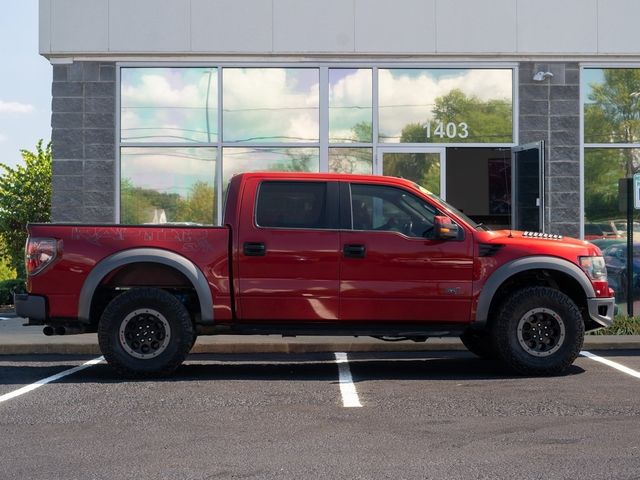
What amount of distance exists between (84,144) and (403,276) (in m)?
8.02

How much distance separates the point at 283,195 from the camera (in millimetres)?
9148

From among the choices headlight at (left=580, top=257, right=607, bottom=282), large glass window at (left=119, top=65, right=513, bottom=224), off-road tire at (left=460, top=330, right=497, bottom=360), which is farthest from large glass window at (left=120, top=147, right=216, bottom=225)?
headlight at (left=580, top=257, right=607, bottom=282)

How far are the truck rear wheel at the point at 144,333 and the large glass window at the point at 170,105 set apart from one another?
268 inches

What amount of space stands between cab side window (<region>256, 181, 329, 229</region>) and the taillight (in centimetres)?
194

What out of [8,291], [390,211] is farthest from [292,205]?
[8,291]

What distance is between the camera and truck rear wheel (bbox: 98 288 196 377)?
8.79 m

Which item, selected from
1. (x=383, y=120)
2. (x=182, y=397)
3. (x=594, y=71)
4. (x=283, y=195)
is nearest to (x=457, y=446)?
(x=182, y=397)

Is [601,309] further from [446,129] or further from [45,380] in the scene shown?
[446,129]

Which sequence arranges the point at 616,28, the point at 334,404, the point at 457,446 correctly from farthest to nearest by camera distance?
the point at 616,28 < the point at 334,404 < the point at 457,446

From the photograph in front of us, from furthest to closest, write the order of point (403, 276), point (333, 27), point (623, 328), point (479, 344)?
point (333, 27)
point (623, 328)
point (479, 344)
point (403, 276)

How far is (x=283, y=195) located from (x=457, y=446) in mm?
3858

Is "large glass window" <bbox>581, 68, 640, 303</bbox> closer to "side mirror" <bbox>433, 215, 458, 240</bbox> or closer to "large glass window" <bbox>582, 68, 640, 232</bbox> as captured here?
"large glass window" <bbox>582, 68, 640, 232</bbox>

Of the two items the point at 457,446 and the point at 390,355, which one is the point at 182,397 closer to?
the point at 457,446

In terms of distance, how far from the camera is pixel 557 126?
1539 cm
